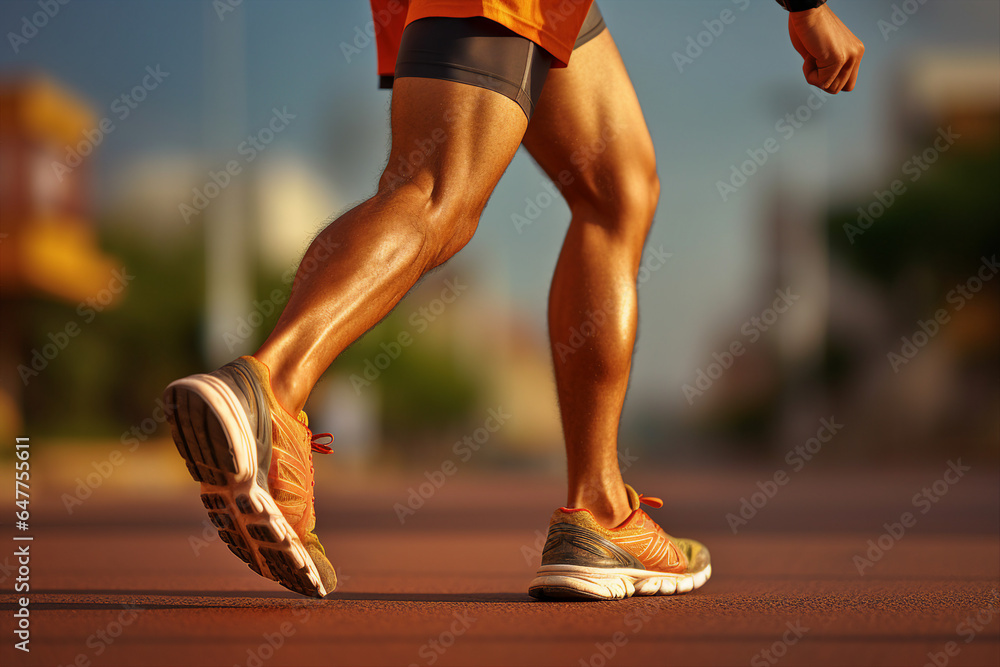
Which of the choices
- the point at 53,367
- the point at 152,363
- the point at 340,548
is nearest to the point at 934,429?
the point at 152,363

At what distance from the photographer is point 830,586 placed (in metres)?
2.29

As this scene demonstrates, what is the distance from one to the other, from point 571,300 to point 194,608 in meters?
0.97

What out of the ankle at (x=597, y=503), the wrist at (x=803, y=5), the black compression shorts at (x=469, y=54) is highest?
the wrist at (x=803, y=5)

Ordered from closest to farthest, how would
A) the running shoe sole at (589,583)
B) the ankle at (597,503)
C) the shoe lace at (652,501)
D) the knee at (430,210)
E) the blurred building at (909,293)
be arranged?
the knee at (430,210)
the running shoe sole at (589,583)
the ankle at (597,503)
the shoe lace at (652,501)
the blurred building at (909,293)

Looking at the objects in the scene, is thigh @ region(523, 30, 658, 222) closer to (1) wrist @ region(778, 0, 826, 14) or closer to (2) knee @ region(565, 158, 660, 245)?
(2) knee @ region(565, 158, 660, 245)

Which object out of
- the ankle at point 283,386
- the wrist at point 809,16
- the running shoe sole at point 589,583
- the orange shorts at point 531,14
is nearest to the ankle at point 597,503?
the running shoe sole at point 589,583

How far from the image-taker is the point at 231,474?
1.48 m

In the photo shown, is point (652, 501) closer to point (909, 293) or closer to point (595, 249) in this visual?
point (595, 249)

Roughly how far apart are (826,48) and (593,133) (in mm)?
499

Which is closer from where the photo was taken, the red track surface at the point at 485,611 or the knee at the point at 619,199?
the red track surface at the point at 485,611

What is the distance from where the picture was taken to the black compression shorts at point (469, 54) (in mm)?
1770

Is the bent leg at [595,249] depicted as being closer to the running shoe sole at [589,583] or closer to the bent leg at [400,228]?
the running shoe sole at [589,583]

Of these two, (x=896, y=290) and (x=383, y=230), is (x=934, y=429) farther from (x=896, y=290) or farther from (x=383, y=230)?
(x=383, y=230)

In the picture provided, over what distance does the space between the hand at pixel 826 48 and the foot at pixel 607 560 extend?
3.17 feet
